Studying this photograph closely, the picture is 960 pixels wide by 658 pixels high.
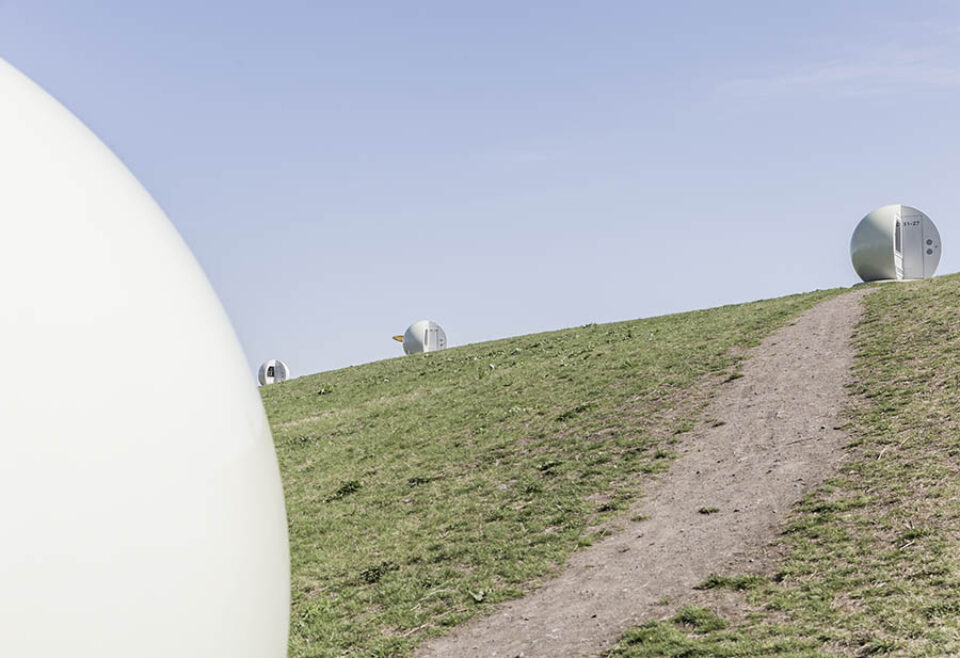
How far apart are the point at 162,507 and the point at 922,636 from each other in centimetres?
710

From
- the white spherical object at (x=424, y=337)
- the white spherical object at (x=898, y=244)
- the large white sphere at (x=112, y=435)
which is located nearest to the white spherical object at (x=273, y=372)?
the white spherical object at (x=424, y=337)

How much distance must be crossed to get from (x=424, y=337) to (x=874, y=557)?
3485 cm

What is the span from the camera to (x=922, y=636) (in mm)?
7570

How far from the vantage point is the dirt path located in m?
9.11

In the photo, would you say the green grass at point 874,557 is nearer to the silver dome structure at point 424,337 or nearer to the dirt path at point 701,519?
the dirt path at point 701,519

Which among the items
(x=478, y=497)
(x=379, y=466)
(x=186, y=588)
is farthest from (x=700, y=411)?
(x=186, y=588)

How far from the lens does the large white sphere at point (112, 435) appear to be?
2574 millimetres

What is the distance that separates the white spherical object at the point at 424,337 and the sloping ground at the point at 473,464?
50.3 ft

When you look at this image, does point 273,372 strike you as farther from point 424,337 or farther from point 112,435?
point 112,435

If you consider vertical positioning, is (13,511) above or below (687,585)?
above

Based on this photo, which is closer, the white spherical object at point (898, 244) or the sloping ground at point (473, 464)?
the sloping ground at point (473, 464)

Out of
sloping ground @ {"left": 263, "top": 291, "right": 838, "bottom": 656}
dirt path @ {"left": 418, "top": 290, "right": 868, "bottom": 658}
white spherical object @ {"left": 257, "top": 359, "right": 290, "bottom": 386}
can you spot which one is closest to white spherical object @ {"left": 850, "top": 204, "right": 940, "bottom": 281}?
sloping ground @ {"left": 263, "top": 291, "right": 838, "bottom": 656}

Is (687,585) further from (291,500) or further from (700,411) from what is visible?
(291,500)

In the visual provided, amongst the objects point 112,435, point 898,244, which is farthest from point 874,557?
point 898,244
